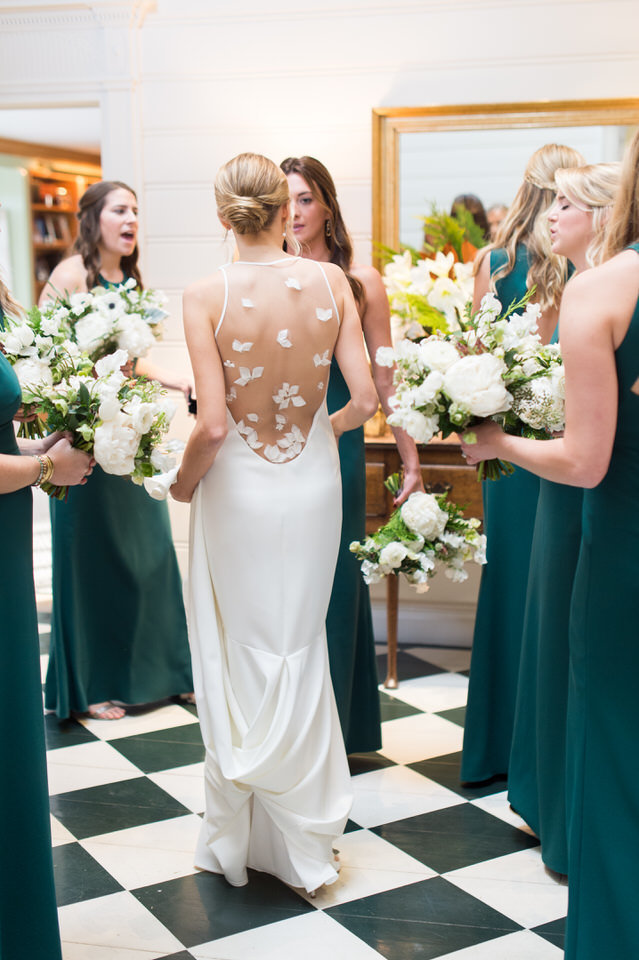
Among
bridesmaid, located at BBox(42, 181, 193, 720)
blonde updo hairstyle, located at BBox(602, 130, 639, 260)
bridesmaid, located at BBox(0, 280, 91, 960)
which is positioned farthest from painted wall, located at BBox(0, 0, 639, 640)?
bridesmaid, located at BBox(0, 280, 91, 960)

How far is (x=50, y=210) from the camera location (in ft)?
42.3

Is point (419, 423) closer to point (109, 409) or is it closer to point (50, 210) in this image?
point (109, 409)

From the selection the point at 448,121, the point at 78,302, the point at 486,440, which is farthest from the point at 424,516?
the point at 448,121

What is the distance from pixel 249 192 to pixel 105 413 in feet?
2.29

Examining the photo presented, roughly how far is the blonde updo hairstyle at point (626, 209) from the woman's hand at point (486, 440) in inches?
17.0

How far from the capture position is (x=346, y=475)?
338cm

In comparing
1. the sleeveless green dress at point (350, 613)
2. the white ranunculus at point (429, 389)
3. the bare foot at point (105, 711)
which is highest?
the white ranunculus at point (429, 389)

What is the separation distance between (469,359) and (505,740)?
1.83 metres

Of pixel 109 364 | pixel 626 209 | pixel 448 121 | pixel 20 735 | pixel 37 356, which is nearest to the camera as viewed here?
pixel 626 209

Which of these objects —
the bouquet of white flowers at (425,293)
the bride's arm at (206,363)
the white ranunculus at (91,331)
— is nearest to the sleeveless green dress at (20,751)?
the bride's arm at (206,363)

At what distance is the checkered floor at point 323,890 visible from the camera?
2479mm

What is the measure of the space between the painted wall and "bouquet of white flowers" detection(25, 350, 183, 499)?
2.91 metres

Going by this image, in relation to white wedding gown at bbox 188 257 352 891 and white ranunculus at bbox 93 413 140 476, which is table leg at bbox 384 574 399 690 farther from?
white ranunculus at bbox 93 413 140 476

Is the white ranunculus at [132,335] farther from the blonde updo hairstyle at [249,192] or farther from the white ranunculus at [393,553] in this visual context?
the white ranunculus at [393,553]
